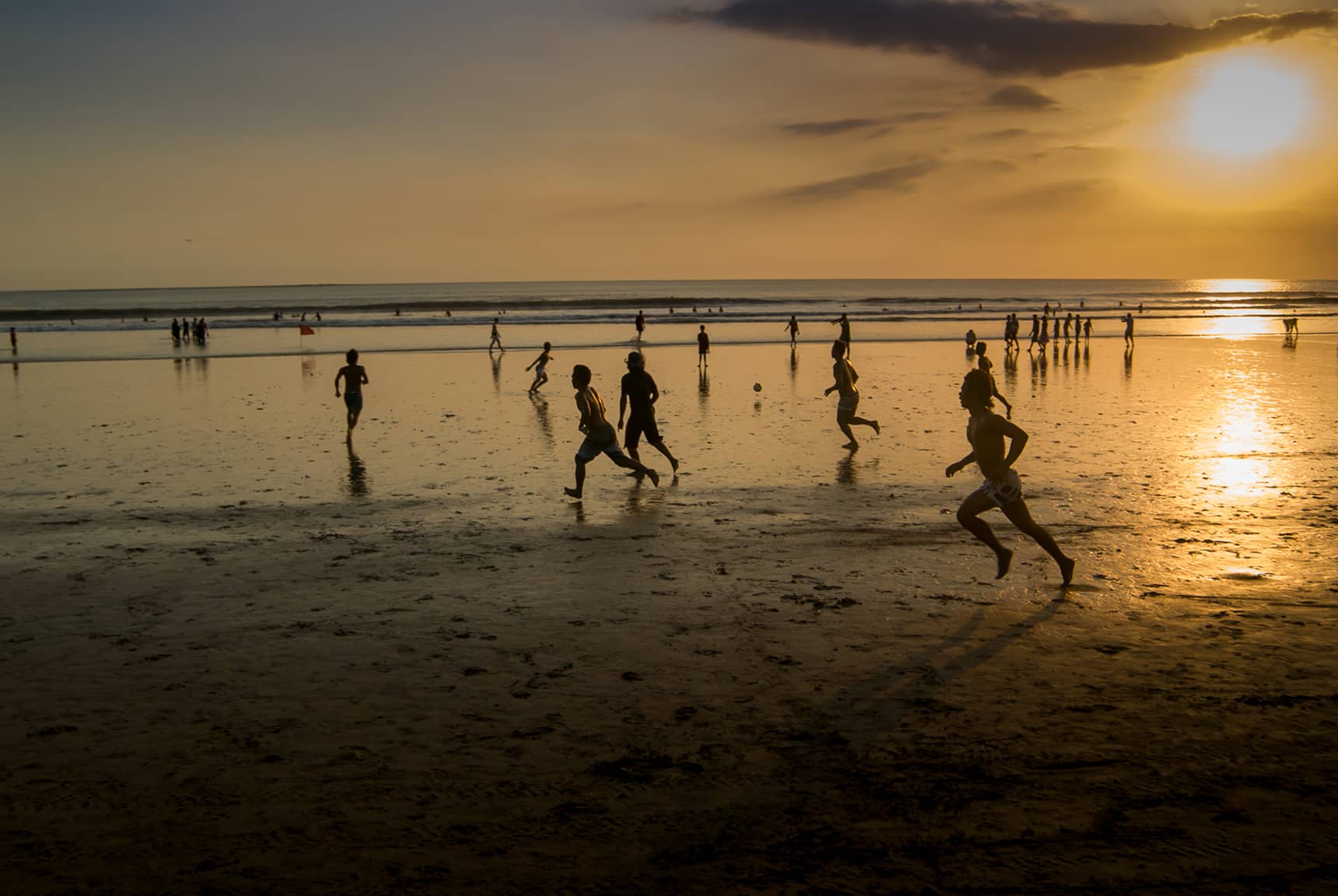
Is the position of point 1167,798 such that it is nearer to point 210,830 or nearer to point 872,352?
point 210,830

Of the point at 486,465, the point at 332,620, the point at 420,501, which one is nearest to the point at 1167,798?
the point at 332,620

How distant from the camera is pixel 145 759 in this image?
5.19m

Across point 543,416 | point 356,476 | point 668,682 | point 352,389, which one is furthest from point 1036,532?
point 543,416

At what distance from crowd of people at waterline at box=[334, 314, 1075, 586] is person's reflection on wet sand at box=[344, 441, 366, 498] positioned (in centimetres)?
199

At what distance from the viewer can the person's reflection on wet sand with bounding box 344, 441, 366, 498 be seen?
41.5 ft

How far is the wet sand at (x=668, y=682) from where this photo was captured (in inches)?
169

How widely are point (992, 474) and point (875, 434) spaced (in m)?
9.23

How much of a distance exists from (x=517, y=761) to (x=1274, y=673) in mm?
4647

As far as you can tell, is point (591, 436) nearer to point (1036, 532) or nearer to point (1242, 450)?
point (1036, 532)

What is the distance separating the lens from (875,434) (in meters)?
17.2

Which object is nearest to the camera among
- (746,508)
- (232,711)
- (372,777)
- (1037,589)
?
(372,777)

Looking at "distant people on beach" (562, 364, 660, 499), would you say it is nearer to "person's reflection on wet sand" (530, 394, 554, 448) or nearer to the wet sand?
the wet sand

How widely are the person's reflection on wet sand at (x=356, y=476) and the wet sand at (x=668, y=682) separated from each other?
0.30 feet

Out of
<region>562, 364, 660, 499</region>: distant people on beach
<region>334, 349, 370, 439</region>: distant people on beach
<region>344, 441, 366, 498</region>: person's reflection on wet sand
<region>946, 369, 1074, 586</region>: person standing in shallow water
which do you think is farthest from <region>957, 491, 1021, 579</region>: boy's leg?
<region>334, 349, 370, 439</region>: distant people on beach
